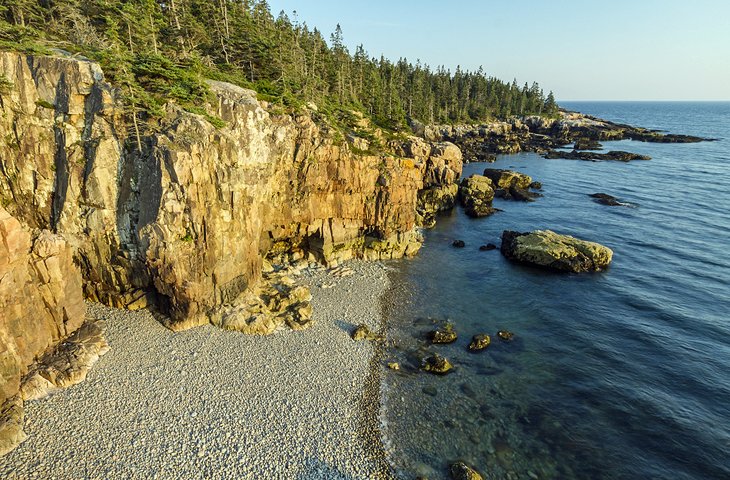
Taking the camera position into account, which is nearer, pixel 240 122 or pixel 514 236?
pixel 240 122

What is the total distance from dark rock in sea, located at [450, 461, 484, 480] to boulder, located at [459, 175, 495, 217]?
5055 centimetres

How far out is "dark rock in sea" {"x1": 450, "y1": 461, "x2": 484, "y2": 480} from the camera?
19.6 meters

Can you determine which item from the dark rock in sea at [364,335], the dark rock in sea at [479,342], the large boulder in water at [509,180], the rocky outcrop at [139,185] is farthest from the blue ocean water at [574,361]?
the large boulder in water at [509,180]

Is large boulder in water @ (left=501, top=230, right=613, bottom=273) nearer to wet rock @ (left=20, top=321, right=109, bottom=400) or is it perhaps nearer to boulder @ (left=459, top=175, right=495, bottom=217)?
boulder @ (left=459, top=175, right=495, bottom=217)

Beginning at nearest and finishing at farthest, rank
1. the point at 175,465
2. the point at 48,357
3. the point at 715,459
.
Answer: the point at 175,465 < the point at 715,459 < the point at 48,357

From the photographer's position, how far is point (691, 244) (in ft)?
165

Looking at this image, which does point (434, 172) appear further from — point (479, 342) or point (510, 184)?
point (479, 342)

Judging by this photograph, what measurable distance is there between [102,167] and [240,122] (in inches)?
460

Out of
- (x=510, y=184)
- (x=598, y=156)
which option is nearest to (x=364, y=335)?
(x=510, y=184)

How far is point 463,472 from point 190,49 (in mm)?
54955

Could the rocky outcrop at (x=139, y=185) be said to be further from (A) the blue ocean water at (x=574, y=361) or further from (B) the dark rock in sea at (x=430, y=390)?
(A) the blue ocean water at (x=574, y=361)

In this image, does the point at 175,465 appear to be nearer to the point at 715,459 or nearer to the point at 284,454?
the point at 284,454

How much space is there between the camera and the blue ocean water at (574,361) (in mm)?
21656

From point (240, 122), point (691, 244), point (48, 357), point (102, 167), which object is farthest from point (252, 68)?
point (691, 244)
